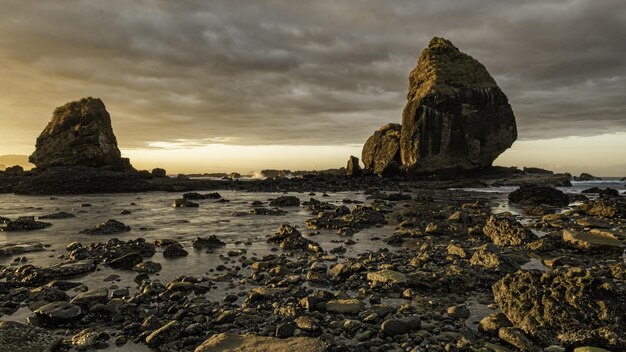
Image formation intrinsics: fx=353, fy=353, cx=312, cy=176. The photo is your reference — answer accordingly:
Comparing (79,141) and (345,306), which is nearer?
(345,306)

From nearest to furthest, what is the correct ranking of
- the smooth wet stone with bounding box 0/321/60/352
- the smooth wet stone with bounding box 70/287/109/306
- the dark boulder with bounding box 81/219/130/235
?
the smooth wet stone with bounding box 0/321/60/352 < the smooth wet stone with bounding box 70/287/109/306 < the dark boulder with bounding box 81/219/130/235

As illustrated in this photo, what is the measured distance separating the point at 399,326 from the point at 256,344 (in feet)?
8.42

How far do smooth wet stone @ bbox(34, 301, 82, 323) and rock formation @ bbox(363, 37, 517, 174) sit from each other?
79349 mm

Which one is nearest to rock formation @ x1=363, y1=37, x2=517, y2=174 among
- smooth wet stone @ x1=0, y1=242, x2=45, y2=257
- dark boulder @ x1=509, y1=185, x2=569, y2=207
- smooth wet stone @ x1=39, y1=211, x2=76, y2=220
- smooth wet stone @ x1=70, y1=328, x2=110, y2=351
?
dark boulder @ x1=509, y1=185, x2=569, y2=207

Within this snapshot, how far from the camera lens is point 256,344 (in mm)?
5879

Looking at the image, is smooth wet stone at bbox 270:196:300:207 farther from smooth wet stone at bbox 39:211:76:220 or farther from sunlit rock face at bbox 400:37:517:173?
sunlit rock face at bbox 400:37:517:173

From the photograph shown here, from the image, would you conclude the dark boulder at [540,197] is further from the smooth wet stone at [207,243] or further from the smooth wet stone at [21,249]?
the smooth wet stone at [21,249]

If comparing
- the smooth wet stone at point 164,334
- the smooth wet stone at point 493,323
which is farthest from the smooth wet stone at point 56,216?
the smooth wet stone at point 493,323

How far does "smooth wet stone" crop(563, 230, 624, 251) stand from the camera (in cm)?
1268

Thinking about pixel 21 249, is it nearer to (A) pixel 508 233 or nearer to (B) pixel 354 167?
(A) pixel 508 233

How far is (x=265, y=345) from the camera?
5.84 m

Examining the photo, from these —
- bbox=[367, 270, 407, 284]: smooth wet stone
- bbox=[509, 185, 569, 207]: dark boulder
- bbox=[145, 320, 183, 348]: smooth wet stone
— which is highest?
bbox=[509, 185, 569, 207]: dark boulder

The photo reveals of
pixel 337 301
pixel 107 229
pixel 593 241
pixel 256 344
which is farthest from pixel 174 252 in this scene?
pixel 593 241

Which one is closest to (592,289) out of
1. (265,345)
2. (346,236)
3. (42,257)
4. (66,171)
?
(265,345)
